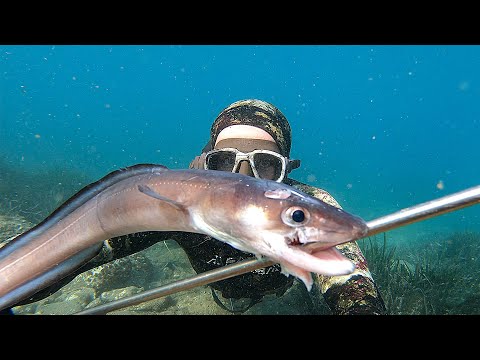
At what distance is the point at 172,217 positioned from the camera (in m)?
1.80

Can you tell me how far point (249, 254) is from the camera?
3.11 meters

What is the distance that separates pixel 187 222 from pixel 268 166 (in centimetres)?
224

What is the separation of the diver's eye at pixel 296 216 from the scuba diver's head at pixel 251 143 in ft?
6.55

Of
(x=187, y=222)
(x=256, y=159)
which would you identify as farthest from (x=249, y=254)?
(x=187, y=222)

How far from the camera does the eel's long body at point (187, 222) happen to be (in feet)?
4.64

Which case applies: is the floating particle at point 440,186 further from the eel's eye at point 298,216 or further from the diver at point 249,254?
the eel's eye at point 298,216

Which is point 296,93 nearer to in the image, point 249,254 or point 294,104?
point 294,104

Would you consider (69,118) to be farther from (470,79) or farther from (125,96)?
(470,79)

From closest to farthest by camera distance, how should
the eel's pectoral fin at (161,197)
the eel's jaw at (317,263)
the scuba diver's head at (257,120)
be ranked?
A: the eel's jaw at (317,263), the eel's pectoral fin at (161,197), the scuba diver's head at (257,120)

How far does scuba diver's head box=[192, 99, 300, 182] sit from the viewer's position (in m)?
3.62

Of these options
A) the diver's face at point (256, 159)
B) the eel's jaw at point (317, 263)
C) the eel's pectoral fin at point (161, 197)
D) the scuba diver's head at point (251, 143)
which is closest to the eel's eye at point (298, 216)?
the eel's jaw at point (317, 263)

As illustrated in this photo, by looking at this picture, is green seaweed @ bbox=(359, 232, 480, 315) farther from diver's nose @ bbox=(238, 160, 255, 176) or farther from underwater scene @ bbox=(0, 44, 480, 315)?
underwater scene @ bbox=(0, 44, 480, 315)
